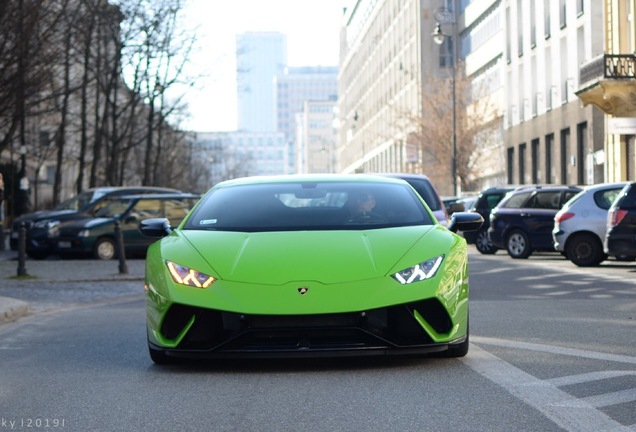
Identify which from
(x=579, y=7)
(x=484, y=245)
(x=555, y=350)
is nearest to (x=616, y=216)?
(x=484, y=245)

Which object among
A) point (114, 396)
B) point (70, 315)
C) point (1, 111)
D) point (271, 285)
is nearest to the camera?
point (114, 396)

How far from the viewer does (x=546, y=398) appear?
275 inches

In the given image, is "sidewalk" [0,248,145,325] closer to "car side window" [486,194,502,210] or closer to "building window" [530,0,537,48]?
"car side window" [486,194,502,210]

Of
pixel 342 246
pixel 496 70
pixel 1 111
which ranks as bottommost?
pixel 342 246

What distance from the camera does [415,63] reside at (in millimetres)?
93188

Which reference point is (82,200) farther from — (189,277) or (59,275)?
(189,277)

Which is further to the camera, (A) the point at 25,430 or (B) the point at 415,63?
(B) the point at 415,63

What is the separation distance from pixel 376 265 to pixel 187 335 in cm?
133

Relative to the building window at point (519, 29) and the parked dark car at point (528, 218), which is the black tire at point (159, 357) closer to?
the parked dark car at point (528, 218)

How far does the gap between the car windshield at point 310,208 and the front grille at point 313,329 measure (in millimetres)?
1069

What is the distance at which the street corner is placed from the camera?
14.3 m

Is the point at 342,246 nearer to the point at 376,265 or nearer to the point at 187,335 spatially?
the point at 376,265

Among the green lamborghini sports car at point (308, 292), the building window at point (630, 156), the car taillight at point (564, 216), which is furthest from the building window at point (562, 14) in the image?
the green lamborghini sports car at point (308, 292)

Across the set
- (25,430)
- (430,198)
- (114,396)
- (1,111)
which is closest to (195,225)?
(114,396)
